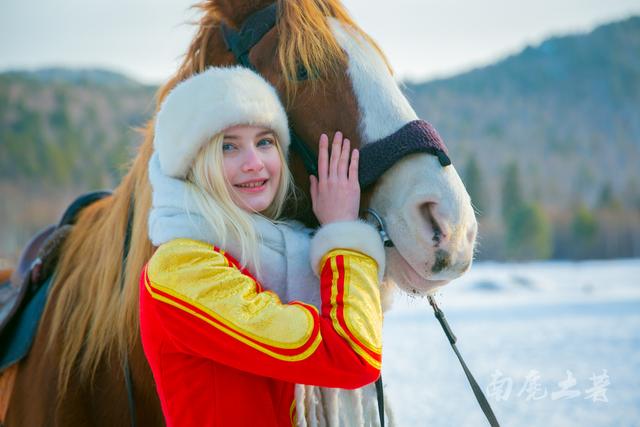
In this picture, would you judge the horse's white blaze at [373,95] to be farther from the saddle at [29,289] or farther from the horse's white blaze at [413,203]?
the saddle at [29,289]

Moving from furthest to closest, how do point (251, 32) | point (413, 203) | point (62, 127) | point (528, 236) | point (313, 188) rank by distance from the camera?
point (62, 127) → point (528, 236) → point (251, 32) → point (313, 188) → point (413, 203)

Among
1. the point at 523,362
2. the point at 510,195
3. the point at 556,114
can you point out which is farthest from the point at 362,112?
the point at 556,114

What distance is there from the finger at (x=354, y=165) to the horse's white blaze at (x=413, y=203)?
0.15 feet

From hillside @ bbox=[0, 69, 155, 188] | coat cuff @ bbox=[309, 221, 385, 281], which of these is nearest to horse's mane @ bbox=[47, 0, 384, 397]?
coat cuff @ bbox=[309, 221, 385, 281]

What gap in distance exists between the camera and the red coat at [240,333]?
1503 mm

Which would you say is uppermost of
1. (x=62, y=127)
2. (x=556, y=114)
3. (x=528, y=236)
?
(x=528, y=236)

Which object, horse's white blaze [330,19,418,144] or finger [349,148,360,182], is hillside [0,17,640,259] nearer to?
horse's white blaze [330,19,418,144]

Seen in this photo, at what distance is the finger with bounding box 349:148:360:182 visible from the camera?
68.2 inches

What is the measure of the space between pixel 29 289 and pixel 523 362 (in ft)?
20.6

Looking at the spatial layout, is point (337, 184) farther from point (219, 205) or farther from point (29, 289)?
point (29, 289)

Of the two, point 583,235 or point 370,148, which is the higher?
point 370,148

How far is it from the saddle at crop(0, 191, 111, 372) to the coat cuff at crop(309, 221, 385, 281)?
1.32m

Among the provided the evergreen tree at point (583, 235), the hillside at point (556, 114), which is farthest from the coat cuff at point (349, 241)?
the hillside at point (556, 114)

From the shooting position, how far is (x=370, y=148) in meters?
1.72
